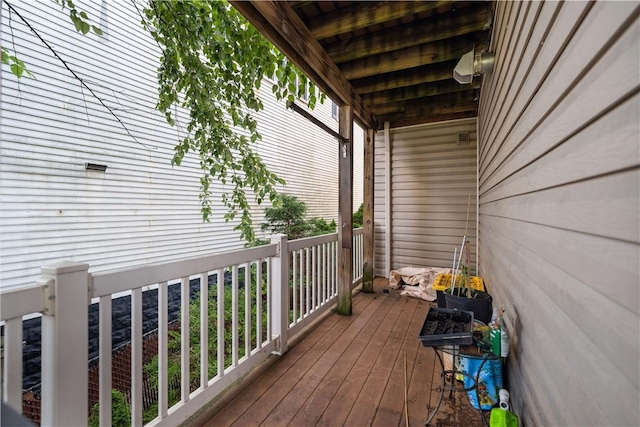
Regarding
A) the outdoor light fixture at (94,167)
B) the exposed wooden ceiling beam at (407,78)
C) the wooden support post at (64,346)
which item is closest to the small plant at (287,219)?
the exposed wooden ceiling beam at (407,78)

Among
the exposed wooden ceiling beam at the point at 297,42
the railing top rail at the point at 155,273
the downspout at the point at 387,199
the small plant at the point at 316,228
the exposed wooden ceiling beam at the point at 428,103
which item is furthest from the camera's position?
the small plant at the point at 316,228

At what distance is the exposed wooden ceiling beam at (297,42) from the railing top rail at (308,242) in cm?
158

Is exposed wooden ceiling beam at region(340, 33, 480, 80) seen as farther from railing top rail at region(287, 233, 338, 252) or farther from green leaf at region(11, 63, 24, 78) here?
green leaf at region(11, 63, 24, 78)

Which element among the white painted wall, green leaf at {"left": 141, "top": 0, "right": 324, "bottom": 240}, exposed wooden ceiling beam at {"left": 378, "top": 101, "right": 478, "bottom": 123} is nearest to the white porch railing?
green leaf at {"left": 141, "top": 0, "right": 324, "bottom": 240}

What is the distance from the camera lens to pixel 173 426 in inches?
59.4

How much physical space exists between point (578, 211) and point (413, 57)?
271 centimetres

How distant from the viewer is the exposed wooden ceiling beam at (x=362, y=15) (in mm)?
2227

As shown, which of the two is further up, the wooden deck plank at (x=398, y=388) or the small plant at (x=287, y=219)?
the small plant at (x=287, y=219)

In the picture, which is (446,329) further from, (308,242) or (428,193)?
(428,193)

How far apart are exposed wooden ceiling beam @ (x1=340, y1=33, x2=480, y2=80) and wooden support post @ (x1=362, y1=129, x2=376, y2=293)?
1350 millimetres

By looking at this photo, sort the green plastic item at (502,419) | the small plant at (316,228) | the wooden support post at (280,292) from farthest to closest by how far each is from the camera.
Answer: the small plant at (316,228), the wooden support post at (280,292), the green plastic item at (502,419)

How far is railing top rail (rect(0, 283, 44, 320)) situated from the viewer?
91cm

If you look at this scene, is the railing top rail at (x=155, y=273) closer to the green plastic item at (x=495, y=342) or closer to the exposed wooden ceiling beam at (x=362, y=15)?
the green plastic item at (x=495, y=342)

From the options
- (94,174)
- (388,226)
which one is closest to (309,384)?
(94,174)
